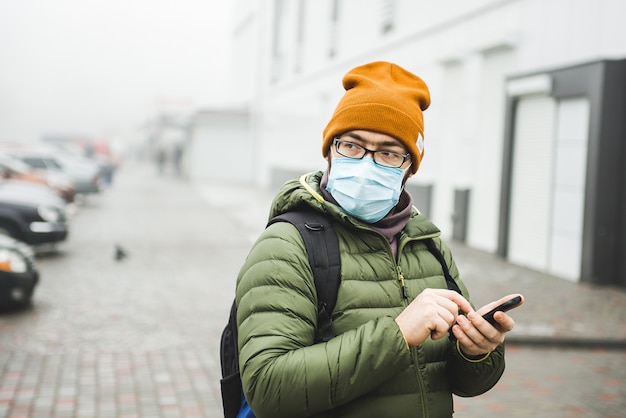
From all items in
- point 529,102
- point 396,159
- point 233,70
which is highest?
point 233,70

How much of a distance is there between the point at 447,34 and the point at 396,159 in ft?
52.9

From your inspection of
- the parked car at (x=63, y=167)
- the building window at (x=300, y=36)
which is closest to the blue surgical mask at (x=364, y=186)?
the parked car at (x=63, y=167)

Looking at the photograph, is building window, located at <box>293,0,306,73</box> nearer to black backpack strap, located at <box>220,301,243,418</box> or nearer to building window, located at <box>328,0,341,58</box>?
building window, located at <box>328,0,341,58</box>

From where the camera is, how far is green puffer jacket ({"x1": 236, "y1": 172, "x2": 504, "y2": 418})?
1.89 m

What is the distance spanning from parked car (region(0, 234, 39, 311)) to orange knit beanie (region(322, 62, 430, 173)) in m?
7.46

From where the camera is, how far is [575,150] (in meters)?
12.4

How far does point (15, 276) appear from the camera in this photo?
8.85m

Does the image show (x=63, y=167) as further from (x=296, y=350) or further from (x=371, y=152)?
(x=296, y=350)

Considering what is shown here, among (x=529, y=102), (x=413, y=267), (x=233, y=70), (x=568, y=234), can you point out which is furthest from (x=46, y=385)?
(x=233, y=70)

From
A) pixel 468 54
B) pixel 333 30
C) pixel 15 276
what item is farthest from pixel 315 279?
pixel 333 30

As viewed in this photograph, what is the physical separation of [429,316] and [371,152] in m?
0.55

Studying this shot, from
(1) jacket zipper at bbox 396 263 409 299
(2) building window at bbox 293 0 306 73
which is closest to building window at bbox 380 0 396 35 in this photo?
(2) building window at bbox 293 0 306 73

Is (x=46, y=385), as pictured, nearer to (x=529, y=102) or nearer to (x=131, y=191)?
(x=529, y=102)

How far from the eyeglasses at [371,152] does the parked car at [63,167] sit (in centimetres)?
2275
